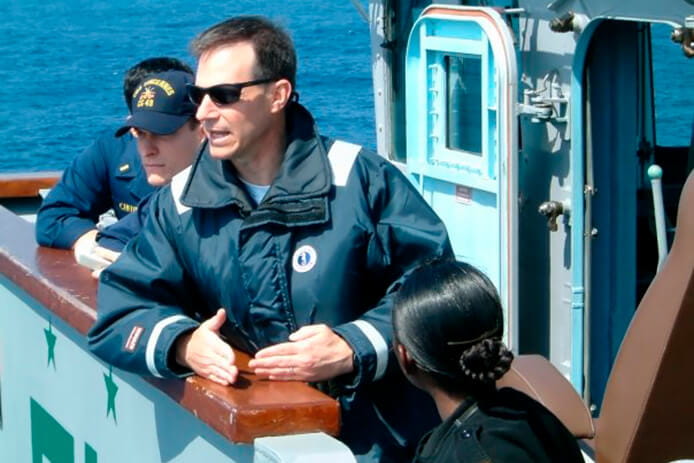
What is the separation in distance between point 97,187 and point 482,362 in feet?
7.16

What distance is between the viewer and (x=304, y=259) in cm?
301

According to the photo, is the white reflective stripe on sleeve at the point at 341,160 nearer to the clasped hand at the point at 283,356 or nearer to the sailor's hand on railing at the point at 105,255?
the clasped hand at the point at 283,356

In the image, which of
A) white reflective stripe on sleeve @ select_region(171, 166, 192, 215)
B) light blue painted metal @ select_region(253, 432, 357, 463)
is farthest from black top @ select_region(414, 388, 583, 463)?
white reflective stripe on sleeve @ select_region(171, 166, 192, 215)

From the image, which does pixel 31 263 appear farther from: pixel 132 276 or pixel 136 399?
pixel 132 276

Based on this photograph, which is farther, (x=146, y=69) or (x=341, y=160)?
(x=146, y=69)

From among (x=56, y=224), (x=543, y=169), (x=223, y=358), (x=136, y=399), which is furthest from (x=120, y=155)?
(x=543, y=169)

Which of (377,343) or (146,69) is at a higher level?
(146,69)

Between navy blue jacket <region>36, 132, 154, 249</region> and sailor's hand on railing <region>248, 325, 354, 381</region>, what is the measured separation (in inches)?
56.2

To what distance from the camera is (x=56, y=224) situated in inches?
166

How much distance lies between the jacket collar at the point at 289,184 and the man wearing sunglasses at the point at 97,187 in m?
1.06

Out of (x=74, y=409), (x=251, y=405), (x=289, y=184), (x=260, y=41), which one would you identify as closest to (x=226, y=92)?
(x=260, y=41)

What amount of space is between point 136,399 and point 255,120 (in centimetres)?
80

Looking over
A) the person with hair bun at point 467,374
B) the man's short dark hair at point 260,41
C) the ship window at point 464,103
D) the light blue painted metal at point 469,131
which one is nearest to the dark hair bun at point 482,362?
the person with hair bun at point 467,374

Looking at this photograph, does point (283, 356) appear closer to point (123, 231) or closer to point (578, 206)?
point (123, 231)
